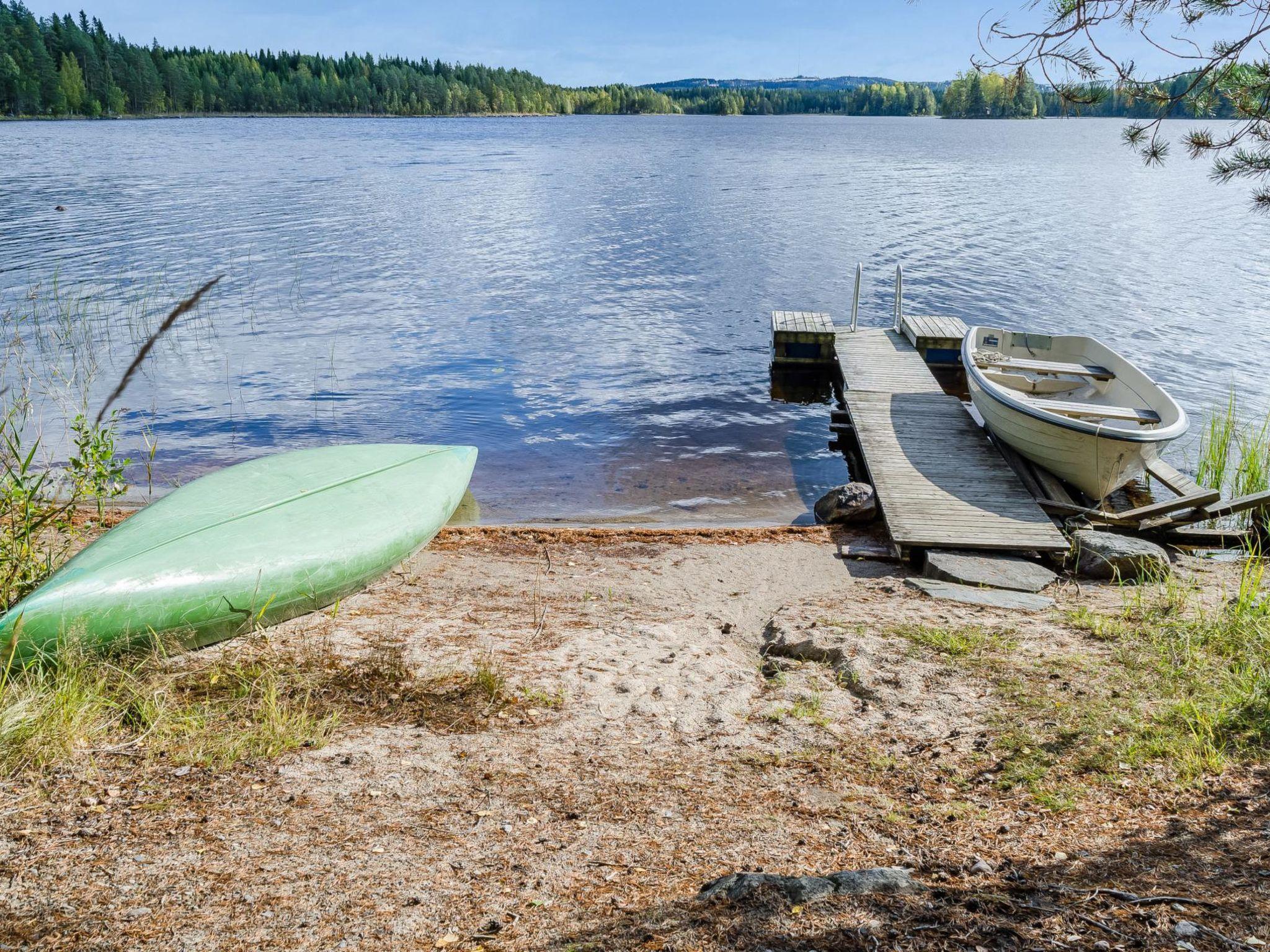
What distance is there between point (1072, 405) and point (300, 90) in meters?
148

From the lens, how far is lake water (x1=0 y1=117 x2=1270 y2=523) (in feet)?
41.6

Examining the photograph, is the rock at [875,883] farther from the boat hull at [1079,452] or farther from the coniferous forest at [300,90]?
the coniferous forest at [300,90]

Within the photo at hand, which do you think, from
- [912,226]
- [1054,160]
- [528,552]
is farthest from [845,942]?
[1054,160]

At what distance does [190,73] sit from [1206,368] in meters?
136

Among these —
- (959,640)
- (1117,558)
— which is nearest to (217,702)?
(959,640)

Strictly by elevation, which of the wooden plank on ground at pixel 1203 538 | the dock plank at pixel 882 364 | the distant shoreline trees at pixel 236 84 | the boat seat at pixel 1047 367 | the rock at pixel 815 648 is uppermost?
the distant shoreline trees at pixel 236 84

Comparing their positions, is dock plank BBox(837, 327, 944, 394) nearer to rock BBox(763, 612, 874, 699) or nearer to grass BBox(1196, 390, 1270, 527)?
grass BBox(1196, 390, 1270, 527)

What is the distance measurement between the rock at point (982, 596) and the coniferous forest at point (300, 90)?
56.4m

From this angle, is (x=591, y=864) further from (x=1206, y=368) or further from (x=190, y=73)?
(x=190, y=73)

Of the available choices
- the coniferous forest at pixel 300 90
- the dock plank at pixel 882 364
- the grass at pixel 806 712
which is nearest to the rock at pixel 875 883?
the grass at pixel 806 712

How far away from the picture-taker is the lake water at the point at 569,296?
12.7m

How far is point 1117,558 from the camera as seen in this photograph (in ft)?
25.2

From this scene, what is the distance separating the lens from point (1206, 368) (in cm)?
1599

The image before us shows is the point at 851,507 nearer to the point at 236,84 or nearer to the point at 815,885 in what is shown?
the point at 815,885
